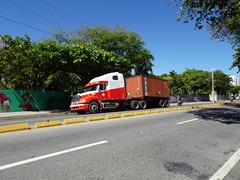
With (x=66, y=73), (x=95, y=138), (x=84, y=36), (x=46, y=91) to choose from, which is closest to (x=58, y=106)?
(x=46, y=91)

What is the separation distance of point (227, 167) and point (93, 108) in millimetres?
14325

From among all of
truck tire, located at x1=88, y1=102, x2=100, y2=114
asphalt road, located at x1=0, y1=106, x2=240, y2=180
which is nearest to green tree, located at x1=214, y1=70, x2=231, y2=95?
truck tire, located at x1=88, y1=102, x2=100, y2=114

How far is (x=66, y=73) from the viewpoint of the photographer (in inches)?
958

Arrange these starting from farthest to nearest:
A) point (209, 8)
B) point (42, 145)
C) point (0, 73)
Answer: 1. point (0, 73)
2. point (209, 8)
3. point (42, 145)

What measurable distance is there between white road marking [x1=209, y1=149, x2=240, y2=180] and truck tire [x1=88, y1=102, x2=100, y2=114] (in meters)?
13.5

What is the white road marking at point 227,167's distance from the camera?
418 cm

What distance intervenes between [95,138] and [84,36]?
3143 centimetres

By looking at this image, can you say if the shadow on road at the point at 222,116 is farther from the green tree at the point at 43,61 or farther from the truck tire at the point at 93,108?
the green tree at the point at 43,61

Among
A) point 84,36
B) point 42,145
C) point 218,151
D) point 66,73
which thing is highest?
point 84,36

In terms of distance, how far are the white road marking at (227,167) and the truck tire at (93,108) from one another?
13502mm

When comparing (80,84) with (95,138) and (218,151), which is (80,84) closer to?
(95,138)

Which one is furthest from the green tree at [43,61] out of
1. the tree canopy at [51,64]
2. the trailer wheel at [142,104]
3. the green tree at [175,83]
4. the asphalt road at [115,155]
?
the green tree at [175,83]

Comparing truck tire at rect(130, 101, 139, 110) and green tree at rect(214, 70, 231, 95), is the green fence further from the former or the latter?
green tree at rect(214, 70, 231, 95)

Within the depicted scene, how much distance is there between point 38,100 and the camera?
922 inches
